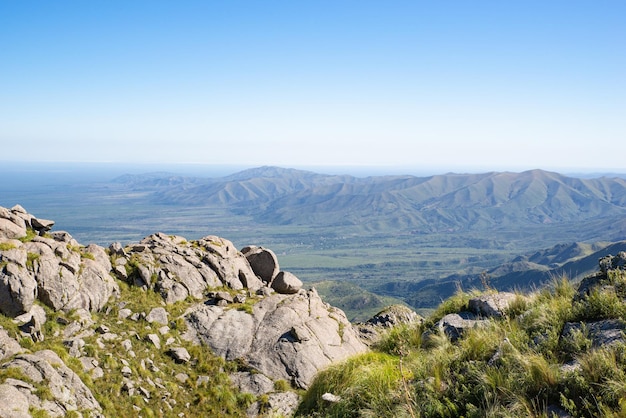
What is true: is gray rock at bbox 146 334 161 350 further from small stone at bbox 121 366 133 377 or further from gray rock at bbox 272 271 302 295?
gray rock at bbox 272 271 302 295

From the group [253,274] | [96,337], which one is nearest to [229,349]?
[96,337]

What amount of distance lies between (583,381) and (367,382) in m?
4.47

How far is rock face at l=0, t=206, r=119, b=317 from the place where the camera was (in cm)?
2417

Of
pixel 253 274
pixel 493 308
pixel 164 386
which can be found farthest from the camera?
pixel 253 274

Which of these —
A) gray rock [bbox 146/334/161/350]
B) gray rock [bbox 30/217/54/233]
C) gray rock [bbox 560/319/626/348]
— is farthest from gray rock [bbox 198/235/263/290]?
gray rock [bbox 560/319/626/348]

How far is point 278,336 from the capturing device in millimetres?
31078

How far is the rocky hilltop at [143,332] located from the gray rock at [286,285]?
105cm

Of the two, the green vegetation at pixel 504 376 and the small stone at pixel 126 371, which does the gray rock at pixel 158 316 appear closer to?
the small stone at pixel 126 371

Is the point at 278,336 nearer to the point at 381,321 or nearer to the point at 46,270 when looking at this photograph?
the point at 381,321

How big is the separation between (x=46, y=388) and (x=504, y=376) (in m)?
20.6

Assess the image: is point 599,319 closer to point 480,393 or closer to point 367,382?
point 480,393

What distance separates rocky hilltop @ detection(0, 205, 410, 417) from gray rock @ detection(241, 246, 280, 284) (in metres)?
3.40

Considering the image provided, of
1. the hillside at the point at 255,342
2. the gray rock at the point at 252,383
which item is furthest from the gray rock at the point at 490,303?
the gray rock at the point at 252,383

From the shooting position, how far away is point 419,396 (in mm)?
8328
